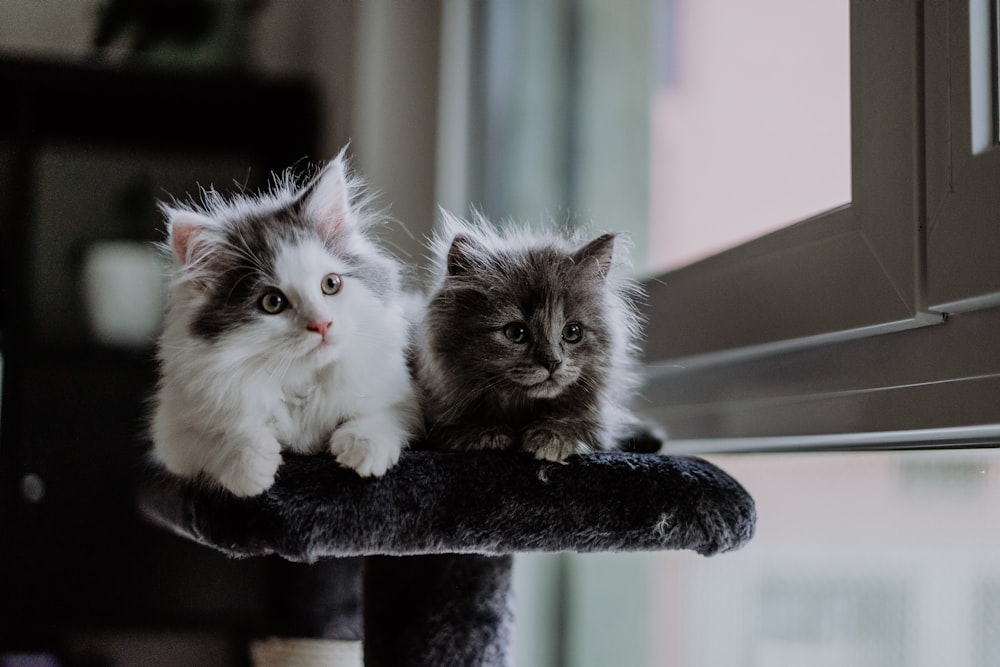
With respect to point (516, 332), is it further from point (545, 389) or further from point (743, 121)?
point (743, 121)

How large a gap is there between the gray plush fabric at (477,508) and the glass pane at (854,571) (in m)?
0.38

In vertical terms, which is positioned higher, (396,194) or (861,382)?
(396,194)

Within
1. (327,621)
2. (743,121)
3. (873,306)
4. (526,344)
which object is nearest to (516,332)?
(526,344)

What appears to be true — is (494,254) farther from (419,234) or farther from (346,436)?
(419,234)

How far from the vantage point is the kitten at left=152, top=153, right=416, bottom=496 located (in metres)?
0.91

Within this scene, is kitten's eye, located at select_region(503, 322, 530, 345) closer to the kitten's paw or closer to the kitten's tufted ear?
the kitten's tufted ear

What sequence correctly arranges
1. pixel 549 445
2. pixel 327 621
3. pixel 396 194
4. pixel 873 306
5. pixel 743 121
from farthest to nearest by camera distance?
1. pixel 396 194
2. pixel 743 121
3. pixel 327 621
4. pixel 873 306
5. pixel 549 445

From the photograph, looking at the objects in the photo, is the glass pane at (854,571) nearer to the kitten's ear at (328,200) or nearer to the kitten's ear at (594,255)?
the kitten's ear at (594,255)

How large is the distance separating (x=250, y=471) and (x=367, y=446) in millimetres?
124

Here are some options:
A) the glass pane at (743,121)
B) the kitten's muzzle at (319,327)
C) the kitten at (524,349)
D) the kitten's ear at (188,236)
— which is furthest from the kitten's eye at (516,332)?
the glass pane at (743,121)

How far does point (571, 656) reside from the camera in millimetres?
2115

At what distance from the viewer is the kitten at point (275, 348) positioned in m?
0.91

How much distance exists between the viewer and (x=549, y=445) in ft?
3.16

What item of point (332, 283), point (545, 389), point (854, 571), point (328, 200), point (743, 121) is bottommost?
point (854, 571)
